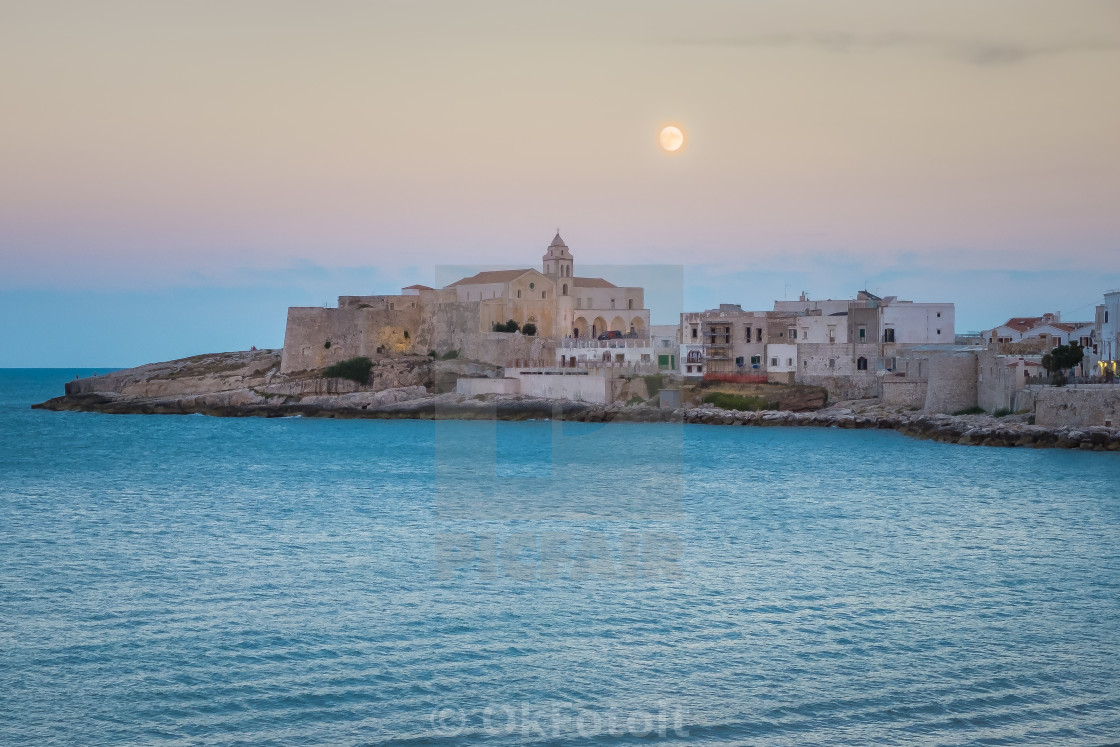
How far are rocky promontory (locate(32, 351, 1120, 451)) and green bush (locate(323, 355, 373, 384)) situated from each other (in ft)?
0.74

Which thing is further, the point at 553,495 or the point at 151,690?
the point at 553,495

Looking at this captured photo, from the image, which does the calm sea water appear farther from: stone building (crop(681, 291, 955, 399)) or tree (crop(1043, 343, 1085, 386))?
stone building (crop(681, 291, 955, 399))

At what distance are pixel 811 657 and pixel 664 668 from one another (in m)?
1.22

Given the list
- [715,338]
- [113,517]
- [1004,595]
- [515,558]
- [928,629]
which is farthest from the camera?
[715,338]

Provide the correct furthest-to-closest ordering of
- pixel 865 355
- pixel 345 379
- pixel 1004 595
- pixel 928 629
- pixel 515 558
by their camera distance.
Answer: pixel 345 379 → pixel 865 355 → pixel 515 558 → pixel 1004 595 → pixel 928 629

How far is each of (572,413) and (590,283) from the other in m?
12.3

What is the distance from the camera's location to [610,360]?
38469mm

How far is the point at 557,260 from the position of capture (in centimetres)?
4647

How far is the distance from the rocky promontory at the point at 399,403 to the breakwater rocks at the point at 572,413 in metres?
0.03

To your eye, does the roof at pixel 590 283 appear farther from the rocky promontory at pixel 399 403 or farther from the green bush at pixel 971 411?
the green bush at pixel 971 411

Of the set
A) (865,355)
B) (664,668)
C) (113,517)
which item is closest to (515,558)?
(664,668)

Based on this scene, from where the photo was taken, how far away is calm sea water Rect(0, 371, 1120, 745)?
7.54 metres

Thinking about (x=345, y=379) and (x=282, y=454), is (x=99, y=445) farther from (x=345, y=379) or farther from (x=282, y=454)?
(x=345, y=379)
